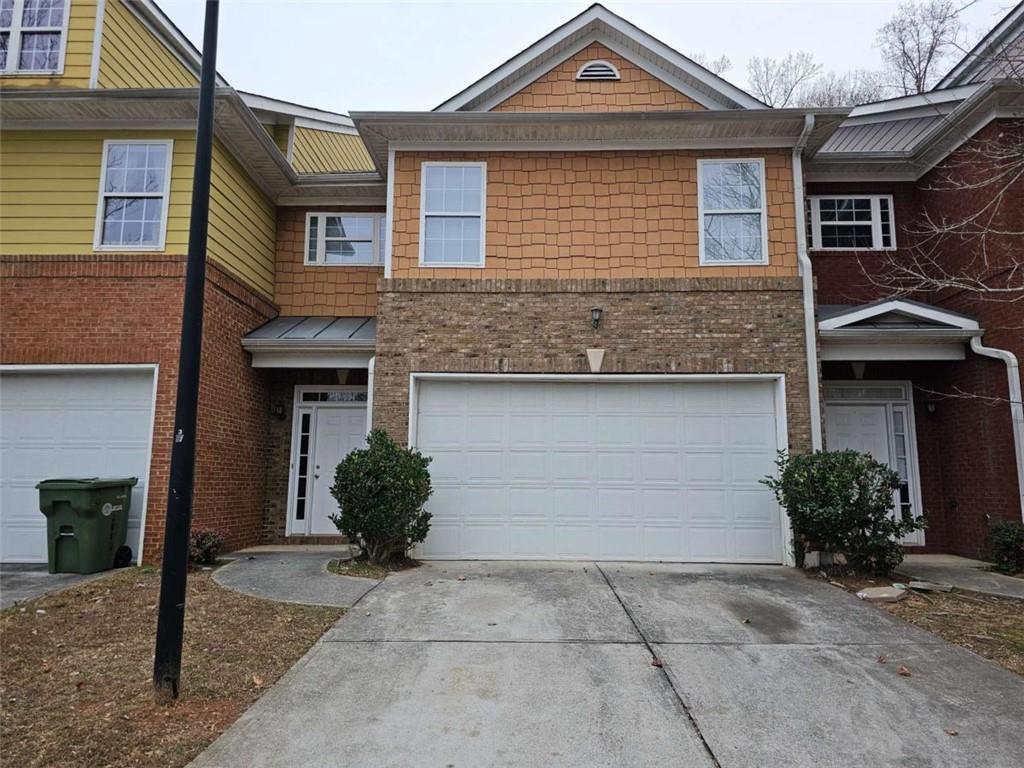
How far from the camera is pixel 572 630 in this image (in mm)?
5352

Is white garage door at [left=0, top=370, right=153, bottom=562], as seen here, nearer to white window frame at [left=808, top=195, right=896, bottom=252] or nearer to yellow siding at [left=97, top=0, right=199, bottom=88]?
yellow siding at [left=97, top=0, right=199, bottom=88]

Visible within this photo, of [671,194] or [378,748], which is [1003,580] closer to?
[671,194]

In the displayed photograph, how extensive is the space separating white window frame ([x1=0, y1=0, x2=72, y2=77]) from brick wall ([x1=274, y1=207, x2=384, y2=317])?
3.54 meters

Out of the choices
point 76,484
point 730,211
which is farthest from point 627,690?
point 730,211

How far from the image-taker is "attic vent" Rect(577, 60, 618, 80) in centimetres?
939

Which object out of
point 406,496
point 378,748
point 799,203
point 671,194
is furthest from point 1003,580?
point 378,748

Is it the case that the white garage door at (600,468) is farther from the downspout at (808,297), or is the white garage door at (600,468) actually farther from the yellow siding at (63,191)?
the yellow siding at (63,191)

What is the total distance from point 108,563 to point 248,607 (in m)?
2.73

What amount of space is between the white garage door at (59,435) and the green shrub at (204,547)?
1134mm

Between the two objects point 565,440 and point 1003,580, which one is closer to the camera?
point 1003,580

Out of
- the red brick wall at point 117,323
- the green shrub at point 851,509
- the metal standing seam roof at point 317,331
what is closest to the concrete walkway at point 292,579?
the red brick wall at point 117,323

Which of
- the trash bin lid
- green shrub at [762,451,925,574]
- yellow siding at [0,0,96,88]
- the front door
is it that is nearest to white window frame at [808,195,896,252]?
green shrub at [762,451,925,574]

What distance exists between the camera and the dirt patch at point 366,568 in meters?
7.19

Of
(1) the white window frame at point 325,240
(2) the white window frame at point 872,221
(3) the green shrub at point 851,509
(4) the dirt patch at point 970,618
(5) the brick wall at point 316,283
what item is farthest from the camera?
(1) the white window frame at point 325,240
